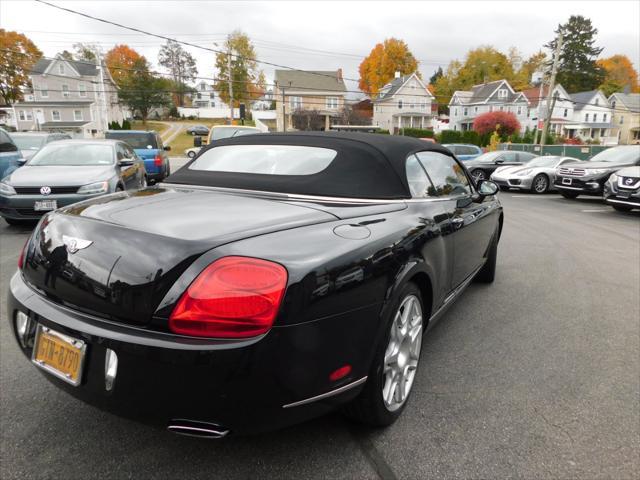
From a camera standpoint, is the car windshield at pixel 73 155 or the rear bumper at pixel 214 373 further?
the car windshield at pixel 73 155

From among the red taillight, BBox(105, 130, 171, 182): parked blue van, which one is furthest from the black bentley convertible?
BBox(105, 130, 171, 182): parked blue van

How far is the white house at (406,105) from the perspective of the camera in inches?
2395

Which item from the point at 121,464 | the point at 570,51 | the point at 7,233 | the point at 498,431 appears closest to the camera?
the point at 121,464

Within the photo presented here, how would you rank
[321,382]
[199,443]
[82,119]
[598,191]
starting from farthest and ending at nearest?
1. [82,119]
2. [598,191]
3. [199,443]
4. [321,382]

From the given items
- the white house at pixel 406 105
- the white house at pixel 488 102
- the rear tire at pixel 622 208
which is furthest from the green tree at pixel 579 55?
the rear tire at pixel 622 208

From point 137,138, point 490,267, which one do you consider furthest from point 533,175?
point 137,138

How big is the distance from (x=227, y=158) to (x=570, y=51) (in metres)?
88.9

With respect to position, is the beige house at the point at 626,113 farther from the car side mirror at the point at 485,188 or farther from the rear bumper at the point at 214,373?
the rear bumper at the point at 214,373

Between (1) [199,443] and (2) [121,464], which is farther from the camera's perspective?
(1) [199,443]

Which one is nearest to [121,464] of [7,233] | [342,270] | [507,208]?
[342,270]

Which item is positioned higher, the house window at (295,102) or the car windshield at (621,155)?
the house window at (295,102)

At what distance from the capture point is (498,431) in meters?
2.24

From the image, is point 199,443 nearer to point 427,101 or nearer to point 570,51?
point 427,101

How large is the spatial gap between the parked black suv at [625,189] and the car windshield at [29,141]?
14459 millimetres
